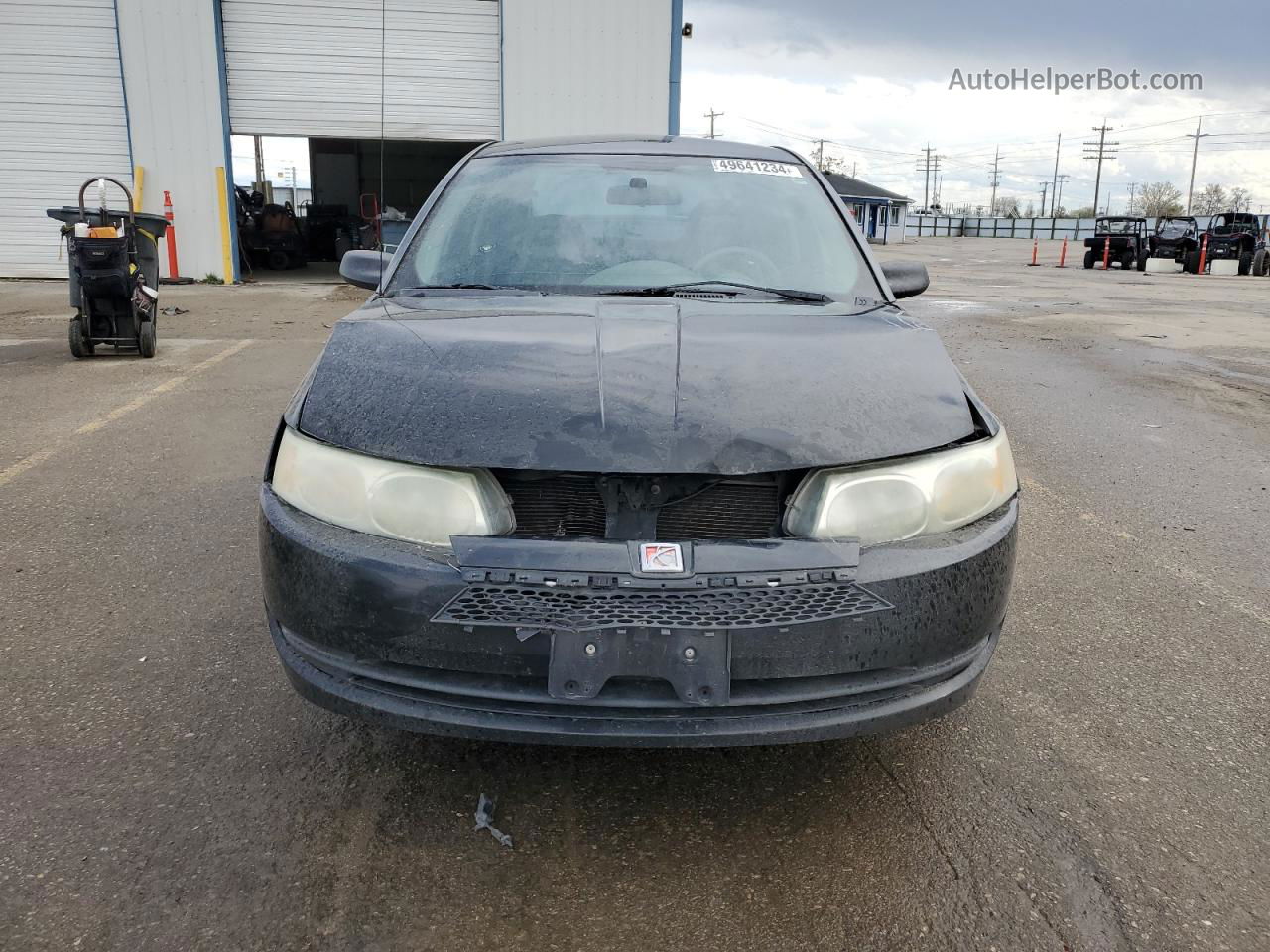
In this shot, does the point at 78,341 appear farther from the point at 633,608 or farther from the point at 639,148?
the point at 633,608

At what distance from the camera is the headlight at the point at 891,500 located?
6.14 ft

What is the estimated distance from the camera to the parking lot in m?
1.80

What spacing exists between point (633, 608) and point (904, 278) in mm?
2017

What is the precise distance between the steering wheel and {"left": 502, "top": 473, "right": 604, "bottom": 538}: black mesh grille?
119cm

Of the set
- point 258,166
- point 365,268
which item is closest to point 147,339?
point 365,268

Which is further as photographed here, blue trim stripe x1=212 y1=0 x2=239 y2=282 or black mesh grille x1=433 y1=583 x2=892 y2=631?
blue trim stripe x1=212 y1=0 x2=239 y2=282

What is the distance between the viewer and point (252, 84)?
16.5m

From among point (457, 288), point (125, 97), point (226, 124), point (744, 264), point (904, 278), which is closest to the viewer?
point (457, 288)

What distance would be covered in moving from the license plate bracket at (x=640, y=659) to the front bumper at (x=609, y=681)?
0.03 m

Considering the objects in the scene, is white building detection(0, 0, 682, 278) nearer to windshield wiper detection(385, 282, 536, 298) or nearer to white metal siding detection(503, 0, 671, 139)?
white metal siding detection(503, 0, 671, 139)

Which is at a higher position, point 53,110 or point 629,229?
point 53,110

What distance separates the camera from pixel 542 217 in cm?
298

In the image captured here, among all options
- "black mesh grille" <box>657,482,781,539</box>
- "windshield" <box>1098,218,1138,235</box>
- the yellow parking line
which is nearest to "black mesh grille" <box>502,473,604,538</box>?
"black mesh grille" <box>657,482,781,539</box>

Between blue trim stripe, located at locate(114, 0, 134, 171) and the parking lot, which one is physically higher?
blue trim stripe, located at locate(114, 0, 134, 171)
